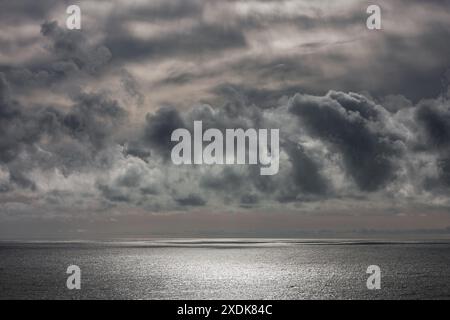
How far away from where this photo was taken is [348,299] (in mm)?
91750
